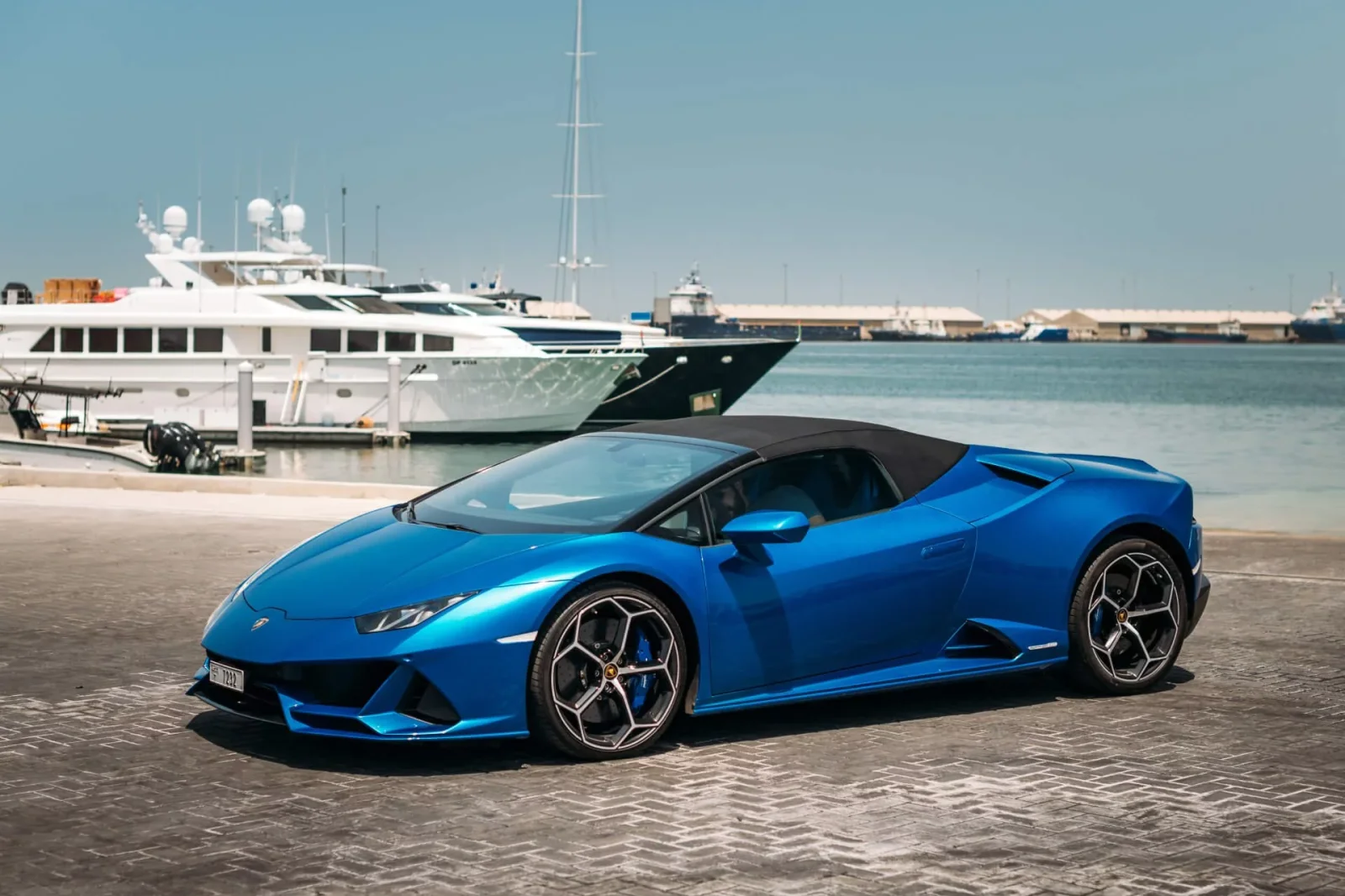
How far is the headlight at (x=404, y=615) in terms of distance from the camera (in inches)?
221

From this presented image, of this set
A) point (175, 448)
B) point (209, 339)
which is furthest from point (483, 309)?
point (175, 448)

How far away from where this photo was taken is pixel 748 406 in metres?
75.1

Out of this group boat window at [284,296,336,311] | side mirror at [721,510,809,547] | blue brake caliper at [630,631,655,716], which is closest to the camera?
blue brake caliper at [630,631,655,716]

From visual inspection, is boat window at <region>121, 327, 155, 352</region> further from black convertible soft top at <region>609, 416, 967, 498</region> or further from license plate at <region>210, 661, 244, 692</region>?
license plate at <region>210, 661, 244, 692</region>

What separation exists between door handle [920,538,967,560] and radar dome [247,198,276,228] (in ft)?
145

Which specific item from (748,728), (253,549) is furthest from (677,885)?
(253,549)

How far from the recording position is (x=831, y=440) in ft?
22.1

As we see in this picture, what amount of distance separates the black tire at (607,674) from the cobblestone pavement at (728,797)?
0.13 m

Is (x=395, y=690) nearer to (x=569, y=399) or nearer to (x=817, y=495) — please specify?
(x=817, y=495)

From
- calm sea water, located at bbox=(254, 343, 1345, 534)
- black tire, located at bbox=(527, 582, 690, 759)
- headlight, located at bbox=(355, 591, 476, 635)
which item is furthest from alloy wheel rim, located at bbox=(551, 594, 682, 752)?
calm sea water, located at bbox=(254, 343, 1345, 534)

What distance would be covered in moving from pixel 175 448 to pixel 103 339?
12.2 meters

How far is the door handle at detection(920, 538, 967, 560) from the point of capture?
6582mm

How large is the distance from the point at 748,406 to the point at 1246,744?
68.9 m

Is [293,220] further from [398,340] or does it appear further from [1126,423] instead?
[1126,423]
